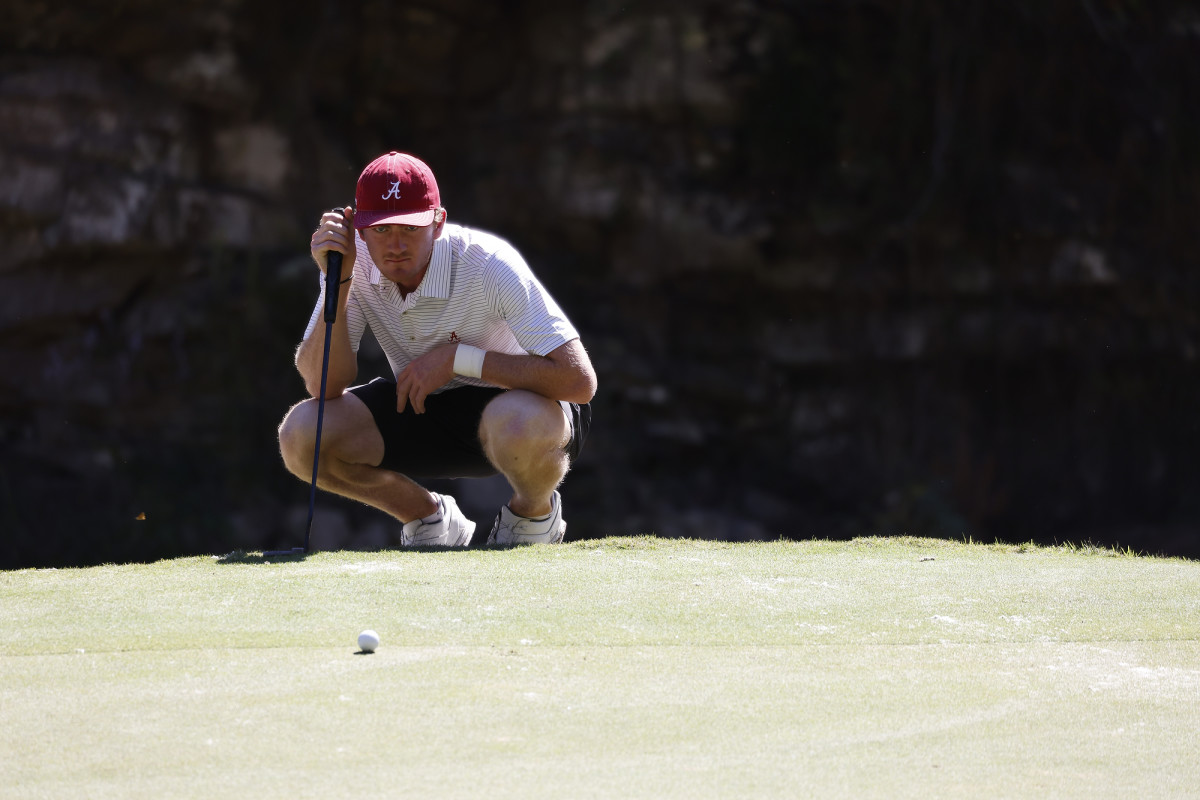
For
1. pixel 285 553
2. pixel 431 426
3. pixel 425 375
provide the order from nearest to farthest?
1. pixel 285 553
2. pixel 425 375
3. pixel 431 426

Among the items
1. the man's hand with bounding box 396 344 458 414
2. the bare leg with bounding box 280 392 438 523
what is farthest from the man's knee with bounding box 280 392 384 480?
the man's hand with bounding box 396 344 458 414

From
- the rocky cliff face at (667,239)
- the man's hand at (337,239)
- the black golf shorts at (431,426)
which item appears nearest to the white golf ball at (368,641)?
the man's hand at (337,239)

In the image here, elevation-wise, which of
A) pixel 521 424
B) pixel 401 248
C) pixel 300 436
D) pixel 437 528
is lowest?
pixel 437 528

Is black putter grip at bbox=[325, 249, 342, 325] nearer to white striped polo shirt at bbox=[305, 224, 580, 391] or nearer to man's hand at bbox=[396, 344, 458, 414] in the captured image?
white striped polo shirt at bbox=[305, 224, 580, 391]

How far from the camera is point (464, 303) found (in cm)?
308

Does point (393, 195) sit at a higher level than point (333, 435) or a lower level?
higher

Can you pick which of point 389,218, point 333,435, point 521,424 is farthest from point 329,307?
point 521,424

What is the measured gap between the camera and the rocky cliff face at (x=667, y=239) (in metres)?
6.88

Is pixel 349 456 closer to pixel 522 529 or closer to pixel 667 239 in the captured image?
pixel 522 529

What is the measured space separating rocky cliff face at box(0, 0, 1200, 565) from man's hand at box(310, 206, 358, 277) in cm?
392

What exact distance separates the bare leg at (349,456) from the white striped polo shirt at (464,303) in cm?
18

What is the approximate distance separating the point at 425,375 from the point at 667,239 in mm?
4401

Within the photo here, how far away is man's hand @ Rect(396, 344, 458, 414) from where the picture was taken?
9.95 feet

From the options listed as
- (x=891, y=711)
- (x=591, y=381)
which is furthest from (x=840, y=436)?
(x=891, y=711)
